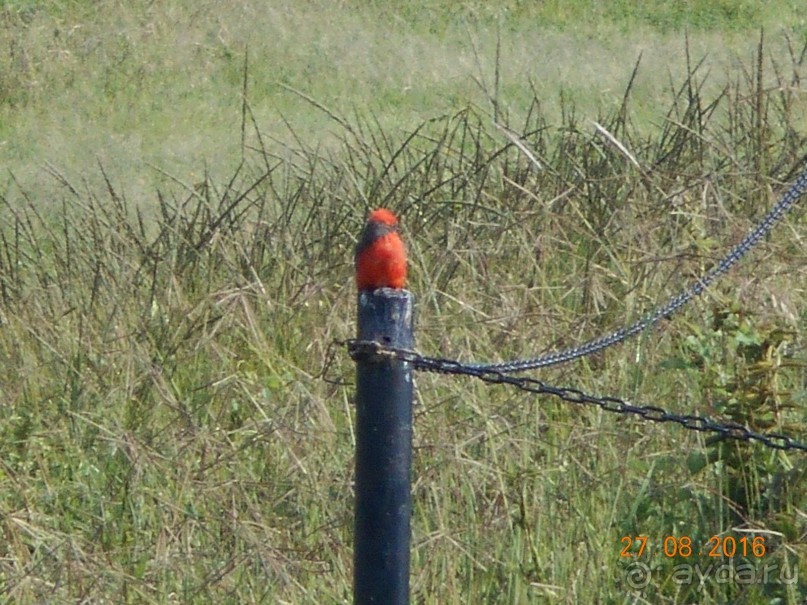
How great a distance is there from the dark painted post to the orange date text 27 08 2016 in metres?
0.77

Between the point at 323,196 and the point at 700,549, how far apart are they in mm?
2159

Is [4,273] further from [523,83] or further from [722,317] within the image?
[523,83]

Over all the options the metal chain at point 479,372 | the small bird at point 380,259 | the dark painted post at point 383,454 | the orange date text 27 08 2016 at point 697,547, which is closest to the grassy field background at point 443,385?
the orange date text 27 08 2016 at point 697,547

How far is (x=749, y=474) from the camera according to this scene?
2.58 m

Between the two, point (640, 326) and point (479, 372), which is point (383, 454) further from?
point (640, 326)

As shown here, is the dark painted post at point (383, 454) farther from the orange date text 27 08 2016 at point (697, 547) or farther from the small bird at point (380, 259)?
the orange date text 27 08 2016 at point (697, 547)

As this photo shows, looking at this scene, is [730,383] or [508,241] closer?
[730,383]

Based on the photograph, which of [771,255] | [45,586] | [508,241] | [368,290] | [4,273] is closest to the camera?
[368,290]

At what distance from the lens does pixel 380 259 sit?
1.83 metres

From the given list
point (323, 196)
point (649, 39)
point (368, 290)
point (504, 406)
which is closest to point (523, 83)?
point (649, 39)

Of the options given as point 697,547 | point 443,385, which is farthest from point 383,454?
point 443,385

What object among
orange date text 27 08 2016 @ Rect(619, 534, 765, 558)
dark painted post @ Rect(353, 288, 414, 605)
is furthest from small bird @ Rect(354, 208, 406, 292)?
orange date text 27 08 2016 @ Rect(619, 534, 765, 558)

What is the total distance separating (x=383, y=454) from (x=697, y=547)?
0.93 meters

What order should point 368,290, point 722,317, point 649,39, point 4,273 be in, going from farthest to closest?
point 649,39 → point 4,273 → point 722,317 → point 368,290
